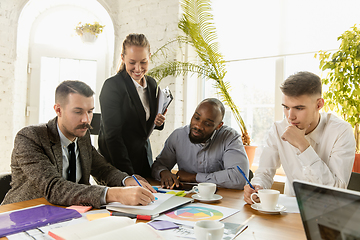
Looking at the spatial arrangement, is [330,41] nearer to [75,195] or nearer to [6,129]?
[75,195]

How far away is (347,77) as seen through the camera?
2.29 m

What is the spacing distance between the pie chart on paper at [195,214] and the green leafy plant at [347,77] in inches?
67.1

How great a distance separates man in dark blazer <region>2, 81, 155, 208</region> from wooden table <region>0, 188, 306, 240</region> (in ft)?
0.37

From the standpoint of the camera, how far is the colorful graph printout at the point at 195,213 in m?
1.03

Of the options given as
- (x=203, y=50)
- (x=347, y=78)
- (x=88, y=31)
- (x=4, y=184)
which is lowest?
(x=4, y=184)

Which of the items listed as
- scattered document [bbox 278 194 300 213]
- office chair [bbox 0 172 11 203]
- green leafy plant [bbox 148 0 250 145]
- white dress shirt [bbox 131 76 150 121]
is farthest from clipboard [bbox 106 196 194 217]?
green leafy plant [bbox 148 0 250 145]

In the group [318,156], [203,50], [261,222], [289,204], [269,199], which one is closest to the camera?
[261,222]

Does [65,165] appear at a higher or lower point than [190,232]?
higher

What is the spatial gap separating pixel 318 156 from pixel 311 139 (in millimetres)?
188

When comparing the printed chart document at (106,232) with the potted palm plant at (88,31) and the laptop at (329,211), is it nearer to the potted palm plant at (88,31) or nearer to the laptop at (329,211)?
the laptop at (329,211)

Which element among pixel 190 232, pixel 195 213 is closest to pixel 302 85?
pixel 195 213

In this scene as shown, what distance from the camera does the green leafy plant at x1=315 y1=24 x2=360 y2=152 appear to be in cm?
224

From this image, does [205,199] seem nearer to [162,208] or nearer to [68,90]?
[162,208]

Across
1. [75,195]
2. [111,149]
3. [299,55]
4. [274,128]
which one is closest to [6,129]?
[111,149]
